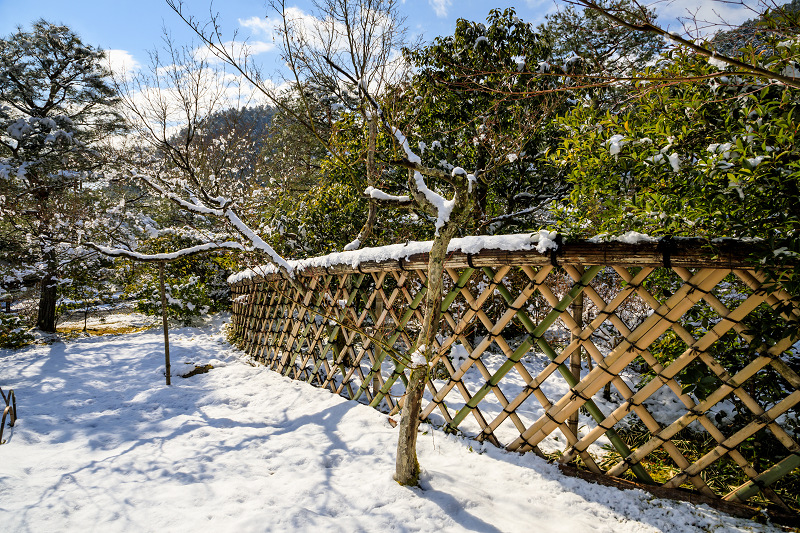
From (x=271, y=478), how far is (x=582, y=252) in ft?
5.93

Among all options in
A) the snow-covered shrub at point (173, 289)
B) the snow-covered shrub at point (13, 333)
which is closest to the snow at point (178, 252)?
the snow-covered shrub at point (173, 289)

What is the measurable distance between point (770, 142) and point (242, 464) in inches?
105

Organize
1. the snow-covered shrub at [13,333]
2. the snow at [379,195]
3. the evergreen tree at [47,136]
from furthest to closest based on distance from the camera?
1. the evergreen tree at [47,136]
2. the snow-covered shrub at [13,333]
3. the snow at [379,195]

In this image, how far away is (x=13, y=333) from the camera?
17.8 feet

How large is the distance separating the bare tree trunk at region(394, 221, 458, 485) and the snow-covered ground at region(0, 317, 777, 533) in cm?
9

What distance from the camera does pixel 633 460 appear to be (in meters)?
1.59

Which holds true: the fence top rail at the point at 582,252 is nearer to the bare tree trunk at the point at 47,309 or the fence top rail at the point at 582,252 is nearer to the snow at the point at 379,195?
the snow at the point at 379,195

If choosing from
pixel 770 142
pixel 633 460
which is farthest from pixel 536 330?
pixel 770 142

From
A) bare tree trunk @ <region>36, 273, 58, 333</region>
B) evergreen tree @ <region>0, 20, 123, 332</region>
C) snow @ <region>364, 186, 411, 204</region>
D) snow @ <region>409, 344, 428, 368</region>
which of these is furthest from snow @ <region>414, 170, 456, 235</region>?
bare tree trunk @ <region>36, 273, 58, 333</region>

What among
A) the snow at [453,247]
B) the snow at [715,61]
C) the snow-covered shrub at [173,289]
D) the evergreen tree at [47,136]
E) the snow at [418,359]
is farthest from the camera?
the snow-covered shrub at [173,289]

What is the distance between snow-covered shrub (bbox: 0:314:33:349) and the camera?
17.7ft

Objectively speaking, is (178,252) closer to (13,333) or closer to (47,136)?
(13,333)

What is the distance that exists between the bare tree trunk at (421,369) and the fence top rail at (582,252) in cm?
50

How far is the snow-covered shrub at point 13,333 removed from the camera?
5.40 m
